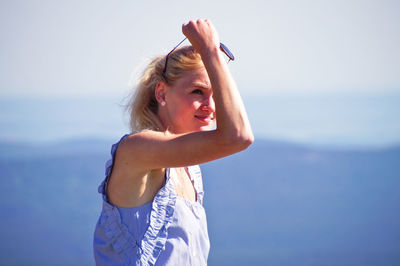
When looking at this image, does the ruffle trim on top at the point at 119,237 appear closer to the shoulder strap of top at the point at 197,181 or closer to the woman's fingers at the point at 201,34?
the shoulder strap of top at the point at 197,181

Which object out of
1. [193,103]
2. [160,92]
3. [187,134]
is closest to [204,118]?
[193,103]

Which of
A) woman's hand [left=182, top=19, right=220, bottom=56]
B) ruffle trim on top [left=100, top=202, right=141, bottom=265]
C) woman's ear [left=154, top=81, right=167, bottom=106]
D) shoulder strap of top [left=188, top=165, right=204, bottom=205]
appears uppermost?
woman's hand [left=182, top=19, right=220, bottom=56]

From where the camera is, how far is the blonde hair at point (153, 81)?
1.26m

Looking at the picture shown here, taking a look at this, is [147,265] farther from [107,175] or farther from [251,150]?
[251,150]

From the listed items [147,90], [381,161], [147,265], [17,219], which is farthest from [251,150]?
[147,265]

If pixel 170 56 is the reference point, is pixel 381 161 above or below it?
below

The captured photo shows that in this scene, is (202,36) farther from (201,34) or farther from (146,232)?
(146,232)

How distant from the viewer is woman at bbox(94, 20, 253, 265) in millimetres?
967

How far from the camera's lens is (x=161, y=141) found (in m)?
1.01

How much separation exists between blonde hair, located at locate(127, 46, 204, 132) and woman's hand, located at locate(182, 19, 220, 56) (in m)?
0.19

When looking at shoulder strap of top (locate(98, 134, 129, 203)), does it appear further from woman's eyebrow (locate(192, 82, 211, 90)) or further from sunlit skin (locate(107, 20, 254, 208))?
woman's eyebrow (locate(192, 82, 211, 90))

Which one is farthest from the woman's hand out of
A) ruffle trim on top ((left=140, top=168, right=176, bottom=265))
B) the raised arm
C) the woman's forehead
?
ruffle trim on top ((left=140, top=168, right=176, bottom=265))

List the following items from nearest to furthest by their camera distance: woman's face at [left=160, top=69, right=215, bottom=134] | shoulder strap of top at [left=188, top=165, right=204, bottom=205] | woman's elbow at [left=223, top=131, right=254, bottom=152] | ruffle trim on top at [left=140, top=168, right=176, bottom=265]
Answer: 1. woman's elbow at [left=223, top=131, right=254, bottom=152]
2. ruffle trim on top at [left=140, top=168, right=176, bottom=265]
3. woman's face at [left=160, top=69, right=215, bottom=134]
4. shoulder strap of top at [left=188, top=165, right=204, bottom=205]

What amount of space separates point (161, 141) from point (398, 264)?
10.2ft
